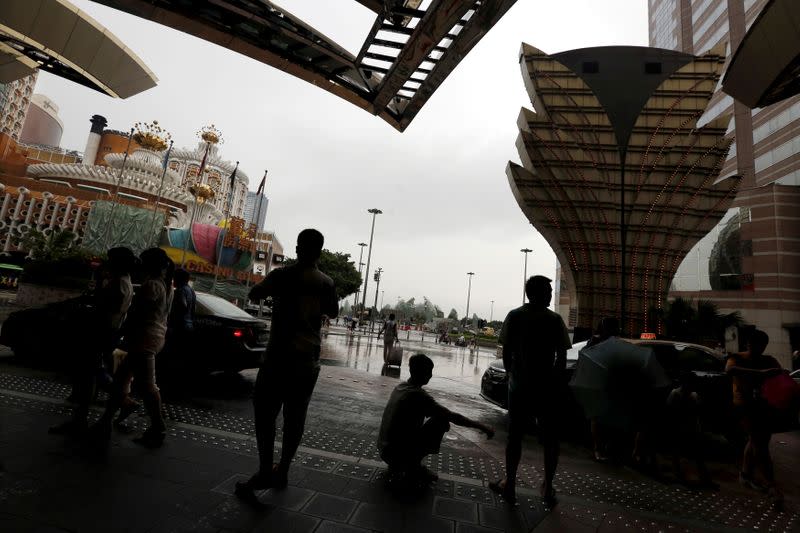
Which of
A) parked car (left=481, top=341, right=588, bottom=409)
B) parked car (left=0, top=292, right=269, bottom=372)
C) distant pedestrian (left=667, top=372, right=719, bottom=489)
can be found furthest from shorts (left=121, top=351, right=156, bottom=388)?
distant pedestrian (left=667, top=372, right=719, bottom=489)

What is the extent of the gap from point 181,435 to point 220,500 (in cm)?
153

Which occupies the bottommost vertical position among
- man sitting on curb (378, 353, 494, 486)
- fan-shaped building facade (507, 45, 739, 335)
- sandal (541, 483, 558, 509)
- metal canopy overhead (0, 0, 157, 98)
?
sandal (541, 483, 558, 509)

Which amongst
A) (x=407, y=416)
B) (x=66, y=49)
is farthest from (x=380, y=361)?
(x=66, y=49)

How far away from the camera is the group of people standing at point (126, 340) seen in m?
3.36

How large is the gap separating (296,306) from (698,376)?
552cm

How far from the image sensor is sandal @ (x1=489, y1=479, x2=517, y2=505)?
2.90 meters

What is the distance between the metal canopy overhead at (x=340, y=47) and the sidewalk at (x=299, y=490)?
5.34m

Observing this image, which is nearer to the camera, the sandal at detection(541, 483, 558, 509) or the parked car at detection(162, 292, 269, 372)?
the sandal at detection(541, 483, 558, 509)

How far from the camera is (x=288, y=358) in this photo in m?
2.61

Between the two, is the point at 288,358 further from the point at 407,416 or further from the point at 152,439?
the point at 152,439

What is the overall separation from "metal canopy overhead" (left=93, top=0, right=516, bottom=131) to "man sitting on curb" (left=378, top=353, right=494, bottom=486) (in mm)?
4584

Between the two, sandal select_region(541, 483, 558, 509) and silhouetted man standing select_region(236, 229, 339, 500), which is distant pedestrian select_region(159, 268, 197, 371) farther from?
sandal select_region(541, 483, 558, 509)

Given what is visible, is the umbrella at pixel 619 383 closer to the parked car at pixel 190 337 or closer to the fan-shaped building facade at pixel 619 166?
the parked car at pixel 190 337

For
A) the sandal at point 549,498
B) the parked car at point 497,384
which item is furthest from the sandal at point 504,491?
the parked car at point 497,384
